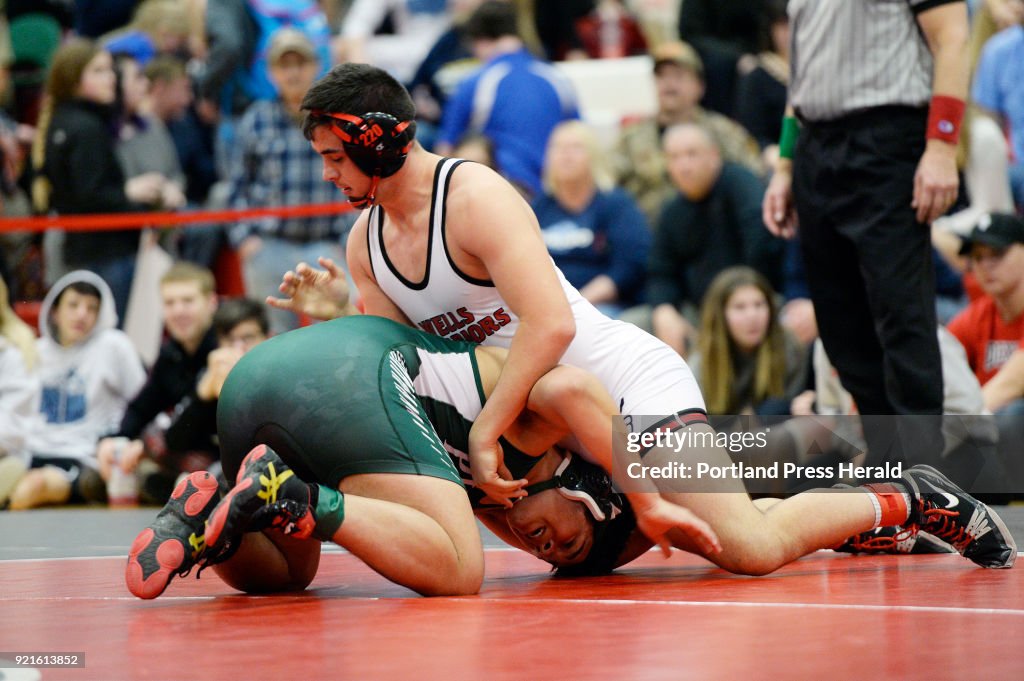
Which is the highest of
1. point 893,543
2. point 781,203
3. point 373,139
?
point 373,139

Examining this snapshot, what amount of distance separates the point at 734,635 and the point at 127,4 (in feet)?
31.1

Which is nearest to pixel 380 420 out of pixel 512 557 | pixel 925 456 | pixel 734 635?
pixel 734 635

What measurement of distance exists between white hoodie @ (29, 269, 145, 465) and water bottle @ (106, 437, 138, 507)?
308mm

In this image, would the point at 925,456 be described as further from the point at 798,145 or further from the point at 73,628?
the point at 73,628

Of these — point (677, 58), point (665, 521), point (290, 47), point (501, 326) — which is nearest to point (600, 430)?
point (665, 521)

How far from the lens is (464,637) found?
284cm

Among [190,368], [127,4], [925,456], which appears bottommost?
[190,368]

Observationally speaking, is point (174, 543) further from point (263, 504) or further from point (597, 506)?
point (597, 506)

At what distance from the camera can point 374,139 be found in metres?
3.71

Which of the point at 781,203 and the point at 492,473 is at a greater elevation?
the point at 781,203

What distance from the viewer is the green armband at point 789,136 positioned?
515 centimetres

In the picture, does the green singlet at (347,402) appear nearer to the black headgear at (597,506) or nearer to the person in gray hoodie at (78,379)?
the black headgear at (597,506)

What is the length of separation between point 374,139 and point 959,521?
5.66ft

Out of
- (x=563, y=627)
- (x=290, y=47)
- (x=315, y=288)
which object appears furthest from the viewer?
(x=290, y=47)
